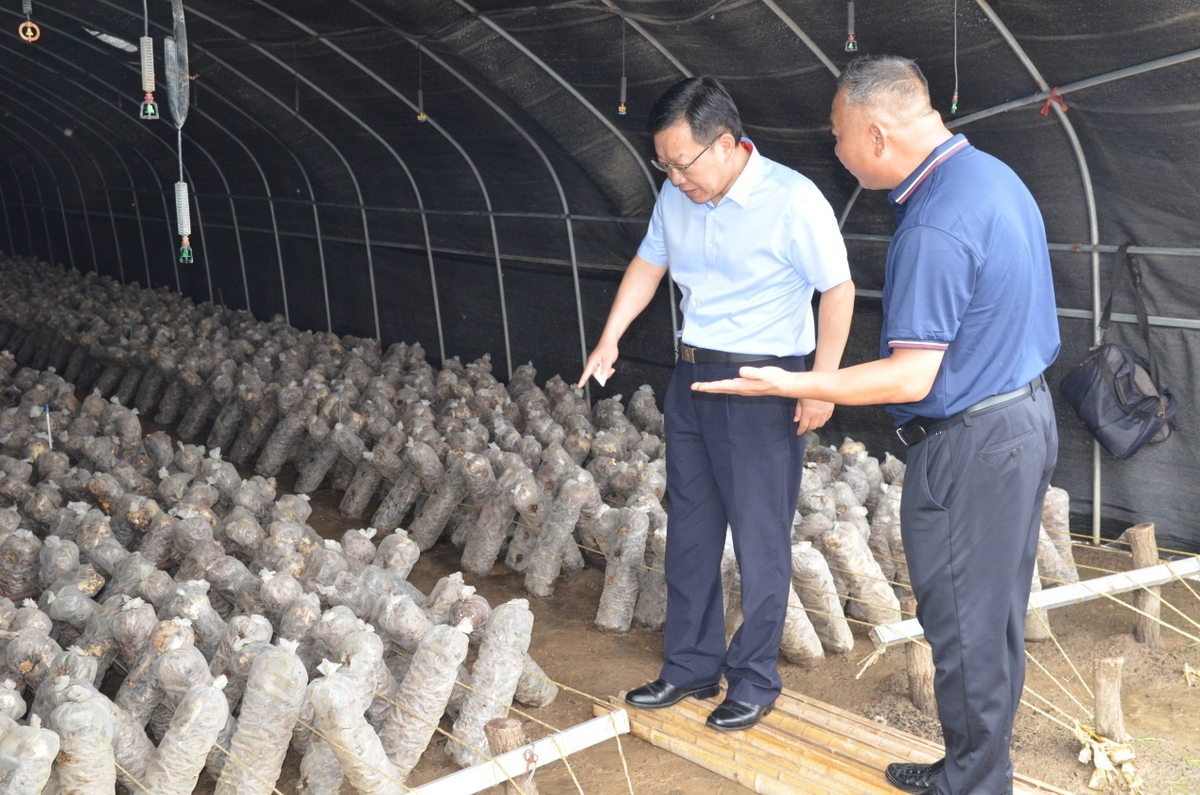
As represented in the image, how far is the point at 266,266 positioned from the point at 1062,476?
300 inches

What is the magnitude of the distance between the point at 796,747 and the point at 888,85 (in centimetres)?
181

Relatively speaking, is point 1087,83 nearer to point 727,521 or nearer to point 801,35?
point 801,35

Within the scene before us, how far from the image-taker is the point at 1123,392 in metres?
4.88

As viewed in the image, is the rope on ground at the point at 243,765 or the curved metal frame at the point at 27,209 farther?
the curved metal frame at the point at 27,209

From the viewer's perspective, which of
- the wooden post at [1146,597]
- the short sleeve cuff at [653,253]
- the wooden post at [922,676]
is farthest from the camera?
the wooden post at [1146,597]

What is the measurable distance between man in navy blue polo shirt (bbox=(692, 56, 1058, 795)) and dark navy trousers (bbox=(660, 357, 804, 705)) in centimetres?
54

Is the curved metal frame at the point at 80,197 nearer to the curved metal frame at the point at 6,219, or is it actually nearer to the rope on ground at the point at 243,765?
the curved metal frame at the point at 6,219

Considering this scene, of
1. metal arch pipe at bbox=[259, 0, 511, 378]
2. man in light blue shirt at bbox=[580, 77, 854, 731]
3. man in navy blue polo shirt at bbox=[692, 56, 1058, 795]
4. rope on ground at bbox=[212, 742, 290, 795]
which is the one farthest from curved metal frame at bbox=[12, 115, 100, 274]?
man in navy blue polo shirt at bbox=[692, 56, 1058, 795]

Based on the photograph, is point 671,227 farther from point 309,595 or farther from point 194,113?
point 194,113

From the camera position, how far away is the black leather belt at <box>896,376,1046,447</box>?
2.47 metres

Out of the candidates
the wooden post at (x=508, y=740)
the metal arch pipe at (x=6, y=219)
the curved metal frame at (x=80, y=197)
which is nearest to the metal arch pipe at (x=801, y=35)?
the wooden post at (x=508, y=740)

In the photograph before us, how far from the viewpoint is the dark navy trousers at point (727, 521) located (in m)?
3.11

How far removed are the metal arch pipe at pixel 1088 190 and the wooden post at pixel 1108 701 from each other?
2.05 metres

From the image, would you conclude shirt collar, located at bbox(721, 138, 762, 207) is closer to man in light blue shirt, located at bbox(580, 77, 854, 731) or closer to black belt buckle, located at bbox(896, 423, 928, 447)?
man in light blue shirt, located at bbox(580, 77, 854, 731)
